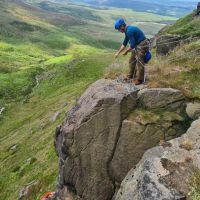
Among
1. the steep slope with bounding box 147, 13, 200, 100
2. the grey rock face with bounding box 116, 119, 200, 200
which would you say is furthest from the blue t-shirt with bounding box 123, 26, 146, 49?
the grey rock face with bounding box 116, 119, 200, 200

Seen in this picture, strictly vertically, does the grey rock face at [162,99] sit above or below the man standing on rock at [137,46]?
below

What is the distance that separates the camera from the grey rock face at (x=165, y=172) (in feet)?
49.3

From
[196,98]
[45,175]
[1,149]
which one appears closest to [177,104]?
[196,98]

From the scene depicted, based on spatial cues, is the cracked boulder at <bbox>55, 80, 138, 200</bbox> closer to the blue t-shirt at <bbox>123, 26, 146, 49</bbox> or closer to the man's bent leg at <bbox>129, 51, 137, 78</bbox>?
the man's bent leg at <bbox>129, 51, 137, 78</bbox>

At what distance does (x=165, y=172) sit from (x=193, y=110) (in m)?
5.83

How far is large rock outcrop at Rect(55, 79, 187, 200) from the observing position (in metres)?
20.9

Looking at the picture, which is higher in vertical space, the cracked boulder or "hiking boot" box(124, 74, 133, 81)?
"hiking boot" box(124, 74, 133, 81)

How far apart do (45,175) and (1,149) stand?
2470 cm

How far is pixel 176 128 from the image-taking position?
20781 millimetres

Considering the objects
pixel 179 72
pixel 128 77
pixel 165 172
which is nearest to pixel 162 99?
pixel 179 72

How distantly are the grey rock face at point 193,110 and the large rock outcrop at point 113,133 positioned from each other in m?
0.40

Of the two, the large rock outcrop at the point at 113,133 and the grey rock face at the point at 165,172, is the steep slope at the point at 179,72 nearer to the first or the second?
the large rock outcrop at the point at 113,133

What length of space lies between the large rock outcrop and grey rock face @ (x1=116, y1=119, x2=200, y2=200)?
313cm

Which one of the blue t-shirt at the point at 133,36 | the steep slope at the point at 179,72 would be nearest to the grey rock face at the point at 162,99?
the steep slope at the point at 179,72
